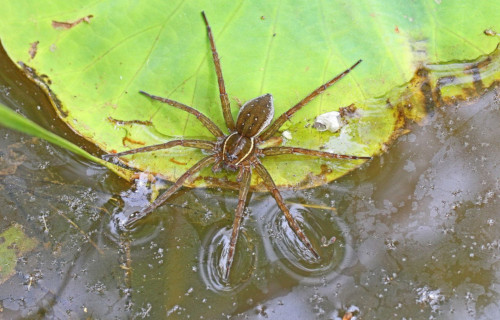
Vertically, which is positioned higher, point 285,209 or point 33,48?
point 33,48

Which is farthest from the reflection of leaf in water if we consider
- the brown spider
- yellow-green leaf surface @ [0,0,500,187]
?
the brown spider

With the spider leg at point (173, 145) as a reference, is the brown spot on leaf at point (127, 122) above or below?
above

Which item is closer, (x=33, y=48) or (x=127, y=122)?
(x=33, y=48)

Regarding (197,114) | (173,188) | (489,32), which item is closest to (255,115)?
(197,114)

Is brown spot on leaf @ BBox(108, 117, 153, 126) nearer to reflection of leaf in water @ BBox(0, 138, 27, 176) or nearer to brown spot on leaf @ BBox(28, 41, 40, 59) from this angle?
brown spot on leaf @ BBox(28, 41, 40, 59)

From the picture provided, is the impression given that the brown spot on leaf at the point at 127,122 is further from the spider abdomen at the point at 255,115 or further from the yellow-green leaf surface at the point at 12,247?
the yellow-green leaf surface at the point at 12,247

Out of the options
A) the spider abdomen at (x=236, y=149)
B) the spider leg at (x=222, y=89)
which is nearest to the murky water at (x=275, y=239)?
the spider abdomen at (x=236, y=149)

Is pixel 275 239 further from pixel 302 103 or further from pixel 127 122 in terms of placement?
pixel 127 122
